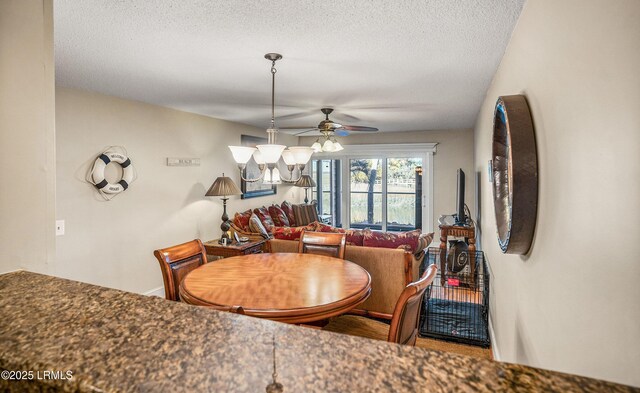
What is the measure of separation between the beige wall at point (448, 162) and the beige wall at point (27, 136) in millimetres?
6408

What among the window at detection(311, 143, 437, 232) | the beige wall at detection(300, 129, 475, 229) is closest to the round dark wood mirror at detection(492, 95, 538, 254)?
the beige wall at detection(300, 129, 475, 229)

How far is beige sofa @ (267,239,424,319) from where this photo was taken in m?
3.30

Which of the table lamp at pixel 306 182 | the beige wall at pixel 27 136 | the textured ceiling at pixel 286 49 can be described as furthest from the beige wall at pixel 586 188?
the table lamp at pixel 306 182

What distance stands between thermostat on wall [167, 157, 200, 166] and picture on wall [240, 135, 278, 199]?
43.2 inches

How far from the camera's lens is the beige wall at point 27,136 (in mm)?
1171

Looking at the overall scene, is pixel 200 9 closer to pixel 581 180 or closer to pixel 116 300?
pixel 116 300

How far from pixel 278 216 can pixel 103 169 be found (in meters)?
3.09

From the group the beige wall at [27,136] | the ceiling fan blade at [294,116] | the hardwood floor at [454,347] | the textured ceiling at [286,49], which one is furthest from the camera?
the ceiling fan blade at [294,116]

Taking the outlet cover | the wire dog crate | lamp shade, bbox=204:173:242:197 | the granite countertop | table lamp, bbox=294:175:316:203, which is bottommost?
the wire dog crate

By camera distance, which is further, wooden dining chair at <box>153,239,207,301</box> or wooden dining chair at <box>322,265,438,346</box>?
wooden dining chair at <box>153,239,207,301</box>

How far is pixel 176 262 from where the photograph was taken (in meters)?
2.46

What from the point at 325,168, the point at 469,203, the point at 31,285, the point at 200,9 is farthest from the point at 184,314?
the point at 325,168

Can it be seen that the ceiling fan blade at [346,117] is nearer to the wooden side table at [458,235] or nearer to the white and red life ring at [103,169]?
the wooden side table at [458,235]

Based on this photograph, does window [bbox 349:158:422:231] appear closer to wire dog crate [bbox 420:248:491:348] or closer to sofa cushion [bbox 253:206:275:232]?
sofa cushion [bbox 253:206:275:232]
